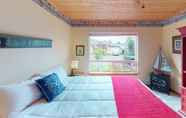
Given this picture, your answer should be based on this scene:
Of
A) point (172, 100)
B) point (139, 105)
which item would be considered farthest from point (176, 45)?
point (139, 105)

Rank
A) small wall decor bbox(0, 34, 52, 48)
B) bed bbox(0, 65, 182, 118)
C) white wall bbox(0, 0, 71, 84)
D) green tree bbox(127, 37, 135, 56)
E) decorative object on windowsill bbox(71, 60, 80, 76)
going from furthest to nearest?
1. green tree bbox(127, 37, 135, 56)
2. decorative object on windowsill bbox(71, 60, 80, 76)
3. white wall bbox(0, 0, 71, 84)
4. small wall decor bbox(0, 34, 52, 48)
5. bed bbox(0, 65, 182, 118)

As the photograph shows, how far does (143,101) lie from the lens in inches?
107

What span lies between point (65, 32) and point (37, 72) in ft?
8.55

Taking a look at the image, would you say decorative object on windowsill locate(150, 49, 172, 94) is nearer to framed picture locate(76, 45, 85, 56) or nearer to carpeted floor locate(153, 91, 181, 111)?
carpeted floor locate(153, 91, 181, 111)

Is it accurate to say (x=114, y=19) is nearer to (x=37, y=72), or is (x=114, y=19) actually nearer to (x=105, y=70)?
(x=105, y=70)

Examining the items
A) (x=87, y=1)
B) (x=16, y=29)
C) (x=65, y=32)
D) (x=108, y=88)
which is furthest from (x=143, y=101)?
(x=65, y=32)

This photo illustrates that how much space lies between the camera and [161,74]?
6324 mm

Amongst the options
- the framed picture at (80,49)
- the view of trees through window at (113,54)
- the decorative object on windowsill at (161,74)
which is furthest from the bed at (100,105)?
the view of trees through window at (113,54)

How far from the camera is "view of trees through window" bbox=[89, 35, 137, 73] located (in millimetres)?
6961

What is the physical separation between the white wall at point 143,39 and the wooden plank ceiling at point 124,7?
0.85m

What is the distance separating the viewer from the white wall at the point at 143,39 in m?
6.67

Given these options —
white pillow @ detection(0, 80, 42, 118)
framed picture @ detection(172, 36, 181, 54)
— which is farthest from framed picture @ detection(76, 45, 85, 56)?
white pillow @ detection(0, 80, 42, 118)

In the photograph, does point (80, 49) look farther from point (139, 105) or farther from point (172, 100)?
point (139, 105)

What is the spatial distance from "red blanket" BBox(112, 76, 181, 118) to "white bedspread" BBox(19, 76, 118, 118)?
97 mm
